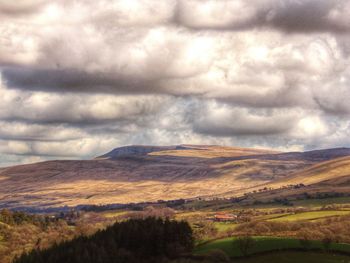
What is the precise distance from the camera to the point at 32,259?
140 m

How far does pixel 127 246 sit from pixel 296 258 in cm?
4668

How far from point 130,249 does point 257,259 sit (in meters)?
35.4

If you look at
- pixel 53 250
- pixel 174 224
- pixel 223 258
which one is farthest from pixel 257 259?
pixel 53 250

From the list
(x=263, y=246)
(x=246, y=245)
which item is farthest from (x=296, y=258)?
(x=263, y=246)

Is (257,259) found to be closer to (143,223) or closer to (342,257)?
(342,257)

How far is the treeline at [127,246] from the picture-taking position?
5423 inches

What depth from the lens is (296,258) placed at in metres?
142

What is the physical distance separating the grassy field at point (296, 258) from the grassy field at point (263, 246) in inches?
202

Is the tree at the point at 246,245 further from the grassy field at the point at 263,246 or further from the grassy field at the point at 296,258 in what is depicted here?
the grassy field at the point at 296,258

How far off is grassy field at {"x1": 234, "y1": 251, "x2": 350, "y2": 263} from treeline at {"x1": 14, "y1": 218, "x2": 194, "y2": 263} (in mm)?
21762

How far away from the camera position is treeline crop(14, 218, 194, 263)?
452 ft

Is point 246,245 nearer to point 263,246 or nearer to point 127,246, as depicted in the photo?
point 263,246

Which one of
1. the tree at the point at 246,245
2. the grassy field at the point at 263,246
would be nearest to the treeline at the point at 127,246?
the grassy field at the point at 263,246

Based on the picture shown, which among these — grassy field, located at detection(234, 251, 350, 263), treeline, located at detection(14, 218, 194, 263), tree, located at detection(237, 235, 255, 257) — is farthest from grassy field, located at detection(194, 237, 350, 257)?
treeline, located at detection(14, 218, 194, 263)
